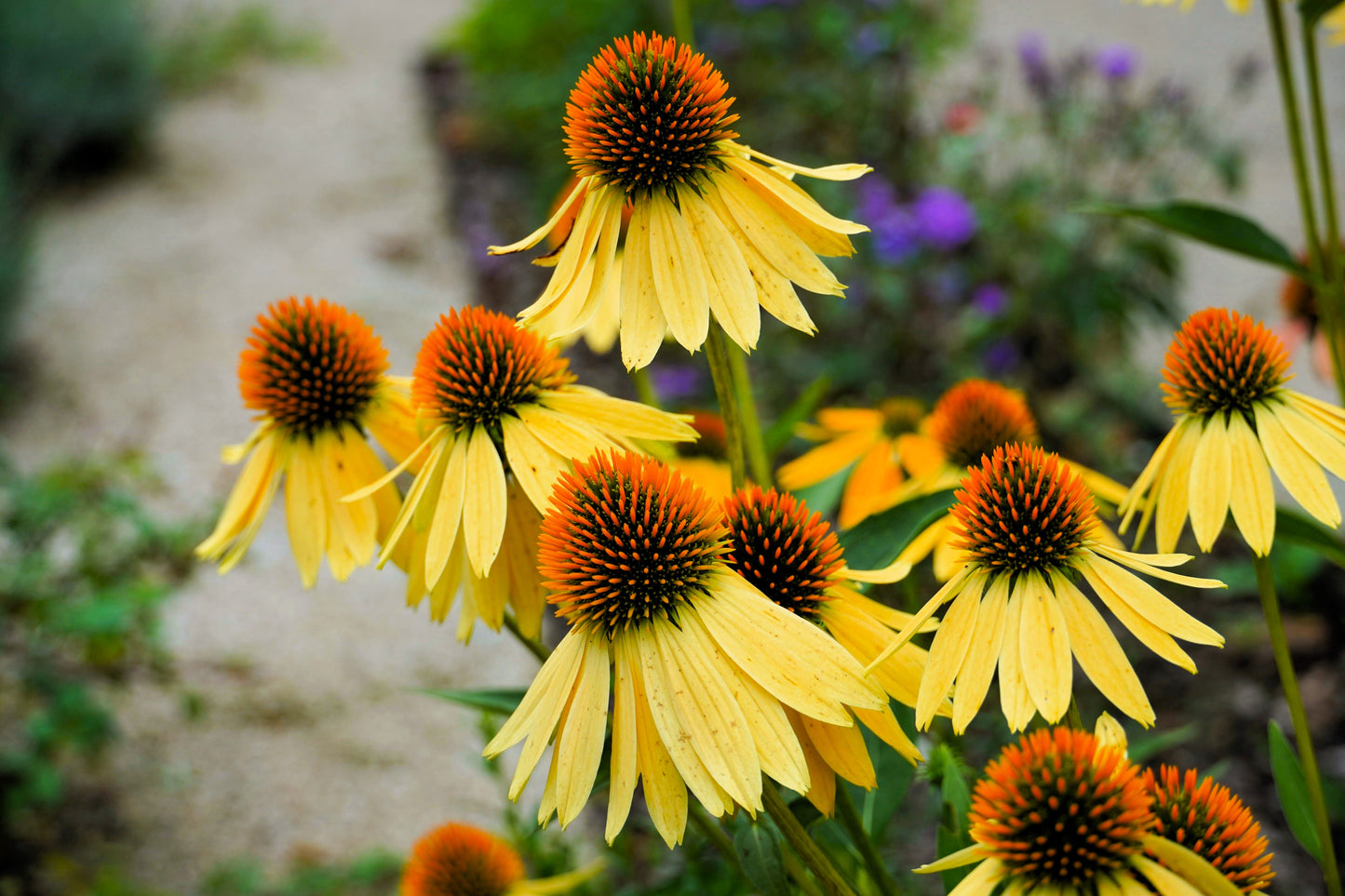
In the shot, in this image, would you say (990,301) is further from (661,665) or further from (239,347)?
(239,347)

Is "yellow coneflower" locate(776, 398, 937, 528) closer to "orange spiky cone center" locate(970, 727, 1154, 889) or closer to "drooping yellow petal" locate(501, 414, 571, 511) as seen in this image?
"drooping yellow petal" locate(501, 414, 571, 511)

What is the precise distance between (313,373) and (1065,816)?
0.67 metres

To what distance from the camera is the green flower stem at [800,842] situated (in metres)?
0.58

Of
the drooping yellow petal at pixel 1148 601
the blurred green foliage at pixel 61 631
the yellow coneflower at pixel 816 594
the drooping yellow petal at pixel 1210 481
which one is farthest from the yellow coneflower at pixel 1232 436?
the blurred green foliage at pixel 61 631

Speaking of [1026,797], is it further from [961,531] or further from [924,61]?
[924,61]

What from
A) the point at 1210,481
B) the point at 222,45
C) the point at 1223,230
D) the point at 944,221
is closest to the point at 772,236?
the point at 1210,481

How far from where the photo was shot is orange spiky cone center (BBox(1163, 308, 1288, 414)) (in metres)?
0.74

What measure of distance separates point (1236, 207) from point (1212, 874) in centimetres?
316

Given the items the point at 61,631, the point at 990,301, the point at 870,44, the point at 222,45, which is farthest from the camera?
the point at 222,45

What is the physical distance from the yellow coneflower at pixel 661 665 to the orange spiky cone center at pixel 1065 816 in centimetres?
8

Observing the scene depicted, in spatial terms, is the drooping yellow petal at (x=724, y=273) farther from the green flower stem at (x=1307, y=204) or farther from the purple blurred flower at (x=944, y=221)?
the purple blurred flower at (x=944, y=221)

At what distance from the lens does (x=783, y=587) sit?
0.65 m

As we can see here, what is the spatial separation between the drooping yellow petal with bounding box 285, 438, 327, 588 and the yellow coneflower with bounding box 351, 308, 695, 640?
0.26 ft

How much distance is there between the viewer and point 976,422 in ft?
3.38
